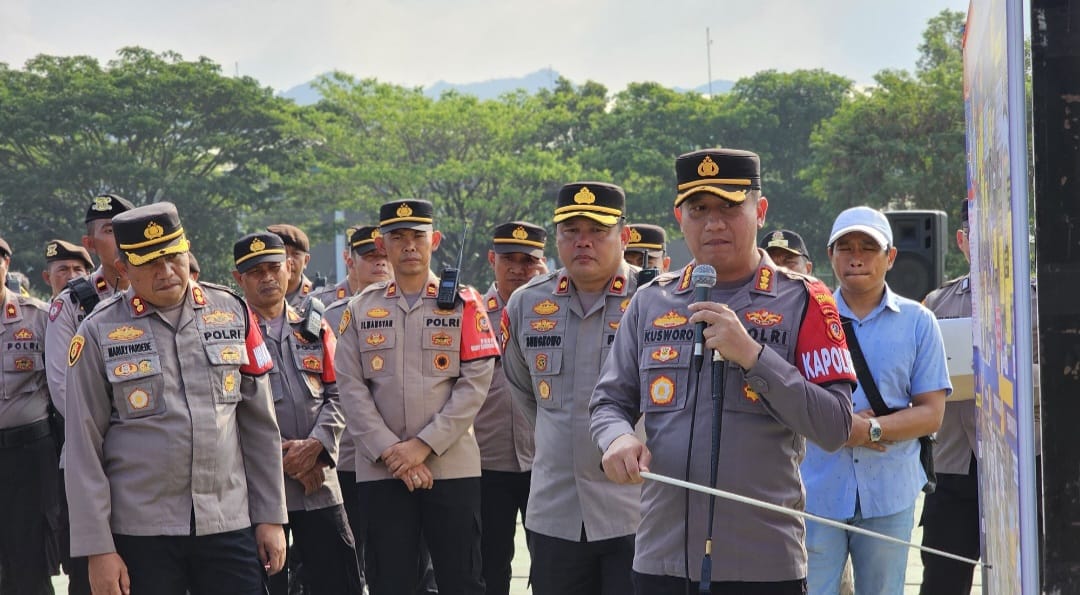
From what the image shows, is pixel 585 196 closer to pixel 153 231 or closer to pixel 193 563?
pixel 153 231

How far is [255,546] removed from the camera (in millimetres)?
4551

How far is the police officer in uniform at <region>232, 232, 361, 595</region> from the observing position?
598cm

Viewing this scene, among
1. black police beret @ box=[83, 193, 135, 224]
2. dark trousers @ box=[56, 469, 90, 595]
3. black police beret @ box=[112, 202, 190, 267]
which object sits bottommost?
dark trousers @ box=[56, 469, 90, 595]

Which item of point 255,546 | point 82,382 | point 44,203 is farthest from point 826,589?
point 44,203

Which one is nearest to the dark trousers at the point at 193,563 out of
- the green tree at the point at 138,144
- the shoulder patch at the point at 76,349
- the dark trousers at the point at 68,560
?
the shoulder patch at the point at 76,349

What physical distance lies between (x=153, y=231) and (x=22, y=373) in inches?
112

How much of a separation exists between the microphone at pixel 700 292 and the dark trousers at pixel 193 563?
2.05 meters

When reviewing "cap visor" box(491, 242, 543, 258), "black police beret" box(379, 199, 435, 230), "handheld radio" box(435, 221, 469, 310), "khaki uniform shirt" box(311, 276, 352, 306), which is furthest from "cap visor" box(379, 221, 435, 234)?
"khaki uniform shirt" box(311, 276, 352, 306)

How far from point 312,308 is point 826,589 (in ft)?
9.26

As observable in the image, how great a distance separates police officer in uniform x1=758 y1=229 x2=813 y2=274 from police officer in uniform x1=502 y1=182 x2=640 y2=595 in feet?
6.55

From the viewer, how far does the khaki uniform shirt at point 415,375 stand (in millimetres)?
5637

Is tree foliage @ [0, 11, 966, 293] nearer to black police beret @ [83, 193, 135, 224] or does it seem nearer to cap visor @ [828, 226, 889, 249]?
black police beret @ [83, 193, 135, 224]

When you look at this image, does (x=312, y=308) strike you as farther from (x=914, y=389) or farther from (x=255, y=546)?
(x=914, y=389)

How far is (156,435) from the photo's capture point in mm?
4320
